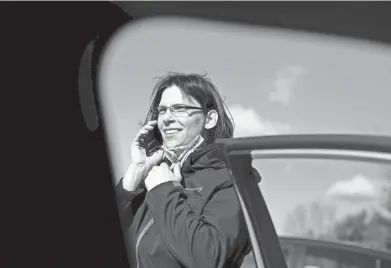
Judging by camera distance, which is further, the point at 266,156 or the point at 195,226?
the point at 195,226

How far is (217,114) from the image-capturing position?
1.62m

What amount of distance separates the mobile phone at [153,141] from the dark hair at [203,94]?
40 mm

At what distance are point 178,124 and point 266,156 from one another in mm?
559

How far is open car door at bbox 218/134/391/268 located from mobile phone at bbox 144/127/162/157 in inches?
13.4

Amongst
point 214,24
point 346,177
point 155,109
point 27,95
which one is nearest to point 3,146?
point 27,95

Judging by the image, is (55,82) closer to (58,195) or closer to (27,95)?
(27,95)

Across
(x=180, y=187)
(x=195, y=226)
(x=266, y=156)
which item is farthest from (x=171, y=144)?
(x=266, y=156)

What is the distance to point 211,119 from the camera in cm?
167

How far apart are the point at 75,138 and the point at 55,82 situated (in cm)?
14

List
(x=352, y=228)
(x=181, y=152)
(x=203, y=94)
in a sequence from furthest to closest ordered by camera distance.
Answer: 1. (x=181, y=152)
2. (x=203, y=94)
3. (x=352, y=228)

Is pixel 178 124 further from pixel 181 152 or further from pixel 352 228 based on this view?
pixel 352 228

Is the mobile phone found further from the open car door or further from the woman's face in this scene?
the open car door

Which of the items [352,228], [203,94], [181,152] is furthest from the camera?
[181,152]

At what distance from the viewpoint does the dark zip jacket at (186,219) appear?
1.60 metres
